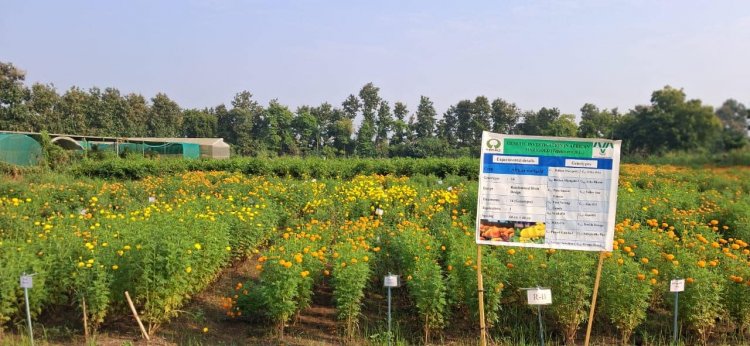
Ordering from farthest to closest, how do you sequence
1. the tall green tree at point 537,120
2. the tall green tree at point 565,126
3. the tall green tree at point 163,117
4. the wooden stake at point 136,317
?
the tall green tree at point 163,117
the tall green tree at point 537,120
the tall green tree at point 565,126
the wooden stake at point 136,317

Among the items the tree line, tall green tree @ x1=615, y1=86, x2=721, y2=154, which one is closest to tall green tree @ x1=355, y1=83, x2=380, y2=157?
the tree line

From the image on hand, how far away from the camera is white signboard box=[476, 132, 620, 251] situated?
11.1 feet

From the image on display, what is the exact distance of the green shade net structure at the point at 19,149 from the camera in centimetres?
1838

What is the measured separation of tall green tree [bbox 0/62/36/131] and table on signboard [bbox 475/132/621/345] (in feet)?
114

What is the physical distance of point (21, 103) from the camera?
3062 cm

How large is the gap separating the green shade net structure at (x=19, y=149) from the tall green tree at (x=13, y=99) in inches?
540

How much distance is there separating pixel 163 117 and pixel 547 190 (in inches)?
1795

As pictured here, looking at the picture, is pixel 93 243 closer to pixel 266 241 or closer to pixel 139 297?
pixel 139 297

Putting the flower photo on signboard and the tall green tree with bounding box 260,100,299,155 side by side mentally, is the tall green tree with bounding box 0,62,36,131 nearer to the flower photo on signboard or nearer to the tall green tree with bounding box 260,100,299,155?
the tall green tree with bounding box 260,100,299,155

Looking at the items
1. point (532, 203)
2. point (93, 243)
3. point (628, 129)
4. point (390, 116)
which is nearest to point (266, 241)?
point (93, 243)

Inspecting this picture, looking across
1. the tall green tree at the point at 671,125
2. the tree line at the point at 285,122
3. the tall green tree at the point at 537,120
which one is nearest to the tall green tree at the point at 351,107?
the tree line at the point at 285,122

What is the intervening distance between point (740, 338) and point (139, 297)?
5.15 metres

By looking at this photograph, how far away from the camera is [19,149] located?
18.9 metres

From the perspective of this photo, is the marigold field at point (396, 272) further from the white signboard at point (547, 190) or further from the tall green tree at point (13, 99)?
the tall green tree at point (13, 99)
